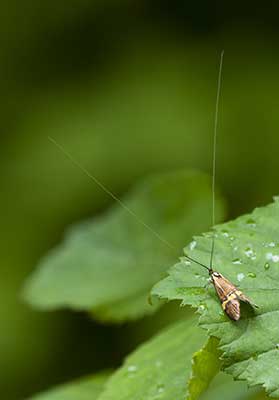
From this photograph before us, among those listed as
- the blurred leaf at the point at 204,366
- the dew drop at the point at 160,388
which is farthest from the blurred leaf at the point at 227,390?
the blurred leaf at the point at 204,366

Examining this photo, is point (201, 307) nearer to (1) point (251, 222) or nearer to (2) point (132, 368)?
(1) point (251, 222)

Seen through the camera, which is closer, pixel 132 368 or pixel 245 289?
pixel 245 289

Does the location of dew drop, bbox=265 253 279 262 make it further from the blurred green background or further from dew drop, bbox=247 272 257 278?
the blurred green background

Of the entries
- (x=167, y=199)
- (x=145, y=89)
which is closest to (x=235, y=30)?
(x=145, y=89)

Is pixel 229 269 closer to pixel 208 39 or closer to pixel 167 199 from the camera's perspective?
pixel 167 199

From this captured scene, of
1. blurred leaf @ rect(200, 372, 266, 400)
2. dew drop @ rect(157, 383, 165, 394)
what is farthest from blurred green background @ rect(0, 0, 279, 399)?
dew drop @ rect(157, 383, 165, 394)

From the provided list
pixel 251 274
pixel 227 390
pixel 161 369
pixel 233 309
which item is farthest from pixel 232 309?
pixel 227 390

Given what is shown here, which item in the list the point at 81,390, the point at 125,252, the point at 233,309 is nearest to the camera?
the point at 233,309

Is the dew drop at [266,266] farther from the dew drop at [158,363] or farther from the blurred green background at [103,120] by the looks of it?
the blurred green background at [103,120]
